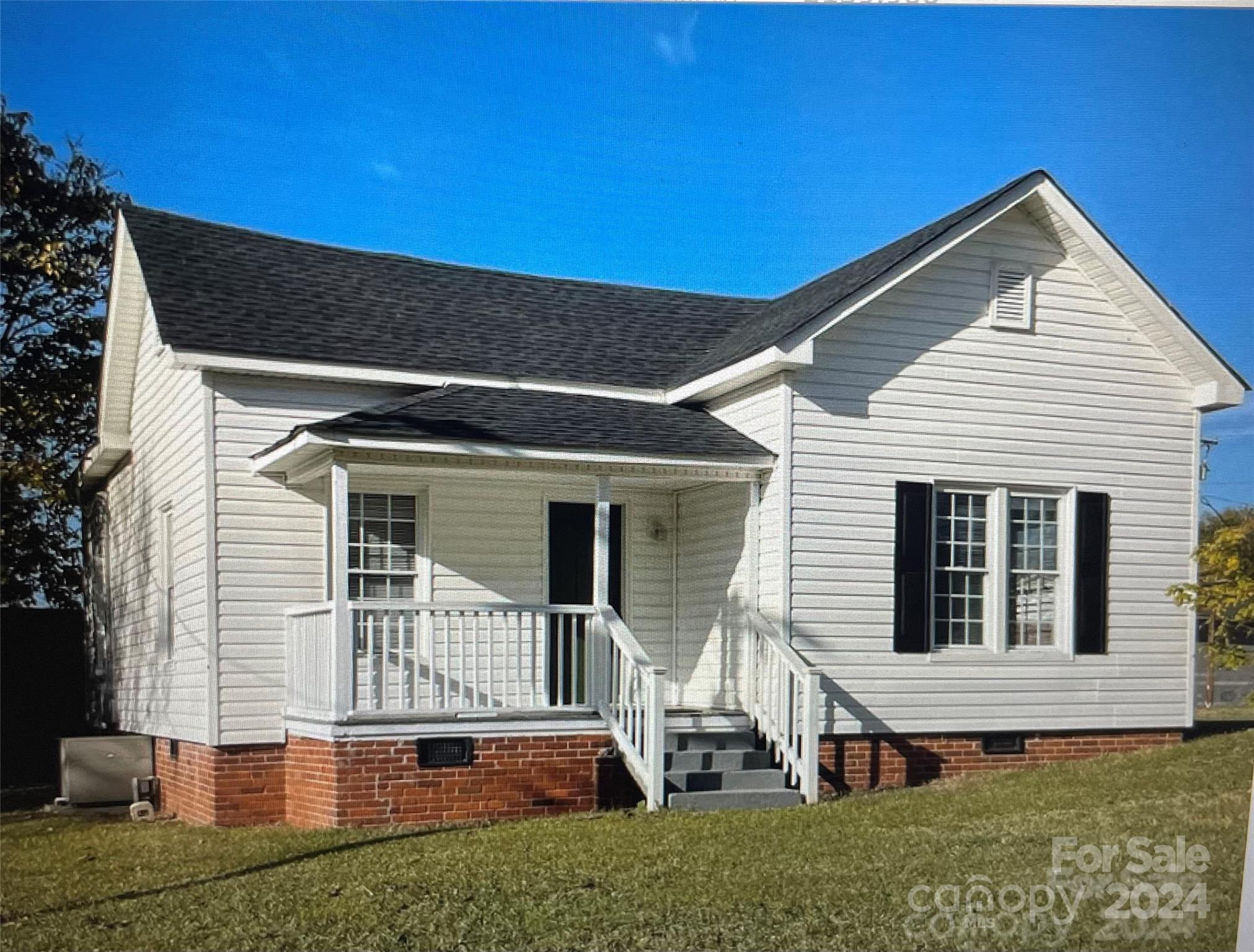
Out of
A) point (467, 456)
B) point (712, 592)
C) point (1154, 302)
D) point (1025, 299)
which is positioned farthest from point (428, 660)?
point (1154, 302)

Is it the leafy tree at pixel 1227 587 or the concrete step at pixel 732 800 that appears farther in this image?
the concrete step at pixel 732 800

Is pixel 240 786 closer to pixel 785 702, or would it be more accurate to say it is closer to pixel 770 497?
pixel 785 702

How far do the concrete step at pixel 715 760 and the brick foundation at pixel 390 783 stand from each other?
1.08ft

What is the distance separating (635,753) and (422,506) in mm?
2236

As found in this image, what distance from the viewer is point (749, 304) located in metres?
11.3

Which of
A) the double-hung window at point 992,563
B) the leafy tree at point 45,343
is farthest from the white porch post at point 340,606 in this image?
the double-hung window at point 992,563

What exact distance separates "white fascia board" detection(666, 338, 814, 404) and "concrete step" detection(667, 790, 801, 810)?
8.47ft

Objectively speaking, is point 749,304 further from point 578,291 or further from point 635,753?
point 635,753

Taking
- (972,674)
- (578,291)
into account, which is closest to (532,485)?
(578,291)

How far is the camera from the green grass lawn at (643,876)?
6.27 metres

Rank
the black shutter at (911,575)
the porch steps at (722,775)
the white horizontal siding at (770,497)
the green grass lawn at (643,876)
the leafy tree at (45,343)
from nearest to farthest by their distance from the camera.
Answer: the green grass lawn at (643,876) < the leafy tree at (45,343) < the porch steps at (722,775) < the white horizontal siding at (770,497) < the black shutter at (911,575)

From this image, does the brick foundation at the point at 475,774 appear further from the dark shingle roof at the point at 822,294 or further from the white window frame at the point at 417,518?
the dark shingle roof at the point at 822,294

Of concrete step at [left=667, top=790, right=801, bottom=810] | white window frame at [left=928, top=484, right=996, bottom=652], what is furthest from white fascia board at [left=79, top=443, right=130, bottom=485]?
white window frame at [left=928, top=484, right=996, bottom=652]

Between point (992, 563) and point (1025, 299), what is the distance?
1.71 m
